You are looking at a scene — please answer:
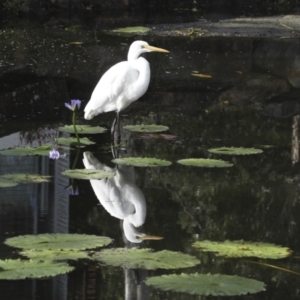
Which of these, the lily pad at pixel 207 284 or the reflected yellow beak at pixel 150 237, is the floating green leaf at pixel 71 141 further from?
the lily pad at pixel 207 284

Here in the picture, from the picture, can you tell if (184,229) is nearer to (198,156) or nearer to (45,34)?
(198,156)

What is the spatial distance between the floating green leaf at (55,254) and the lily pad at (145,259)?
78 mm

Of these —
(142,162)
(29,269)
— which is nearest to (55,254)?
(29,269)

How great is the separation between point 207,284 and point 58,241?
1056 mm

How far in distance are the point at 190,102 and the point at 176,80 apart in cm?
142

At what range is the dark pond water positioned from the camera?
5.07 metres

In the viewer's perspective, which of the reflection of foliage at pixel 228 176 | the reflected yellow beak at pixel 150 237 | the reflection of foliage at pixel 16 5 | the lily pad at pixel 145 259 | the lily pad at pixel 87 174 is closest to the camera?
the lily pad at pixel 145 259

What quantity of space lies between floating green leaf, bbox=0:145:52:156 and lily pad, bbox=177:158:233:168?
105 centimetres

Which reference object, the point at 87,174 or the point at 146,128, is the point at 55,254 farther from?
the point at 146,128

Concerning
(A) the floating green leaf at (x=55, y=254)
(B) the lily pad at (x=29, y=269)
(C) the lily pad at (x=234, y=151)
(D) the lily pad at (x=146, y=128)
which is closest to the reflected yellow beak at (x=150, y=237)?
(A) the floating green leaf at (x=55, y=254)

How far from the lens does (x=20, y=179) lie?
22.5 ft

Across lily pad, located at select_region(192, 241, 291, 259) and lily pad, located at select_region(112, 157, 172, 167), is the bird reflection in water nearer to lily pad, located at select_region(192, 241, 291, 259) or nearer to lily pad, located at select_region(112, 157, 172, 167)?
lily pad, located at select_region(112, 157, 172, 167)

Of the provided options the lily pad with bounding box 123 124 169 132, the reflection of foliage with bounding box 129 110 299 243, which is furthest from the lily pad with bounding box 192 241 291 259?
the lily pad with bounding box 123 124 169 132

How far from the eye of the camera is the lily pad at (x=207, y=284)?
4570 mm
